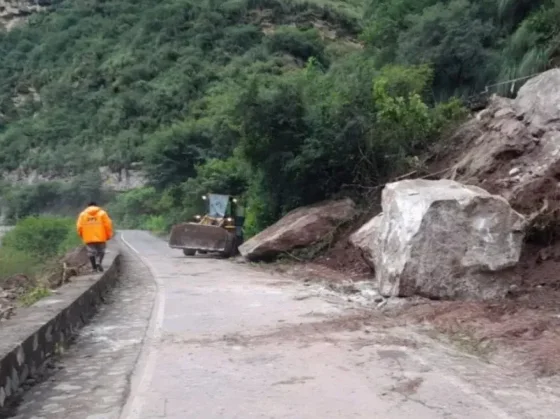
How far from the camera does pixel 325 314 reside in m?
11.9

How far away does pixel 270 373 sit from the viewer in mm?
7875

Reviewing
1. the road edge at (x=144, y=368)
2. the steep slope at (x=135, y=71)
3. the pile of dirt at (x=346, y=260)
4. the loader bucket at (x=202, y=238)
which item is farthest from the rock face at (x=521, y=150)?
the steep slope at (x=135, y=71)

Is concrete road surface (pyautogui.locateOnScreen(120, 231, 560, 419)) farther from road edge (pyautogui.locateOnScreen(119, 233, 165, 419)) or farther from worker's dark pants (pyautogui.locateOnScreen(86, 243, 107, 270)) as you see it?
worker's dark pants (pyautogui.locateOnScreen(86, 243, 107, 270))

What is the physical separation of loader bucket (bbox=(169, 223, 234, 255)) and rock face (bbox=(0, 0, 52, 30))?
91345mm

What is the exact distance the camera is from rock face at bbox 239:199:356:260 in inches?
840

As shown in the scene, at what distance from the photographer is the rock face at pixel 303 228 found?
21328 mm

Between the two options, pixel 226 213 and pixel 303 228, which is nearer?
pixel 303 228

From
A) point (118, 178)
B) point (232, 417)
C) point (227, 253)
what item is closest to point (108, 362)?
point (232, 417)

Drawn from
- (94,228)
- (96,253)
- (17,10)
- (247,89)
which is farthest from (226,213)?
(17,10)

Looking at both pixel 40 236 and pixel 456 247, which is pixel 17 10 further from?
pixel 456 247

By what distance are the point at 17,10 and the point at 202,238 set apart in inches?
3693


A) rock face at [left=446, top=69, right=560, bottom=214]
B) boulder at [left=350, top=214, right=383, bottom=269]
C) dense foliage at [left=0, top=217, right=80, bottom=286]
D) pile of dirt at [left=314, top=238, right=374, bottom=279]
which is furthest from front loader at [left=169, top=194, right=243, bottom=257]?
dense foliage at [left=0, top=217, right=80, bottom=286]

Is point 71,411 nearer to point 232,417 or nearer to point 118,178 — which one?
point 232,417

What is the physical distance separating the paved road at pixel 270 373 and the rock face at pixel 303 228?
8.54 m
